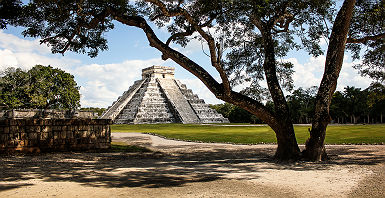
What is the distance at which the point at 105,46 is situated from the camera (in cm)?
1230

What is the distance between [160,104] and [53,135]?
3946 centimetres

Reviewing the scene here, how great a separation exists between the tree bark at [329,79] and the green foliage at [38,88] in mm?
36649

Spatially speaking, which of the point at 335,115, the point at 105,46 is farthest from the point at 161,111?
the point at 105,46

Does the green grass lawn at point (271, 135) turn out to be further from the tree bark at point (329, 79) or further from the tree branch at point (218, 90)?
the tree branch at point (218, 90)

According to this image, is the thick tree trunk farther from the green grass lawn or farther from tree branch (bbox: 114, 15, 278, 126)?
the green grass lawn

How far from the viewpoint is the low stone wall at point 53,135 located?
986 centimetres

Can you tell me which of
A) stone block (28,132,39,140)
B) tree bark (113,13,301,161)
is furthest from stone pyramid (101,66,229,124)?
tree bark (113,13,301,161)

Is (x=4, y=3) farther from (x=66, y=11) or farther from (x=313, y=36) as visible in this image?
(x=313, y=36)

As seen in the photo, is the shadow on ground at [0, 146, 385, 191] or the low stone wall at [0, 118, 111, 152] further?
the low stone wall at [0, 118, 111, 152]

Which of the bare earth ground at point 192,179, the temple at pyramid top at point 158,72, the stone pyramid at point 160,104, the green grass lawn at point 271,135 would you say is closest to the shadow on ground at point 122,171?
the bare earth ground at point 192,179

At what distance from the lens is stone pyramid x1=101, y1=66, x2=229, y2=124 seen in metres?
46.5

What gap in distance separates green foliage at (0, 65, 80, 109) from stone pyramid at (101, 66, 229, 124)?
704cm

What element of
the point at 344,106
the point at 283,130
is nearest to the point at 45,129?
the point at 283,130

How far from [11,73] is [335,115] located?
47188 millimetres
